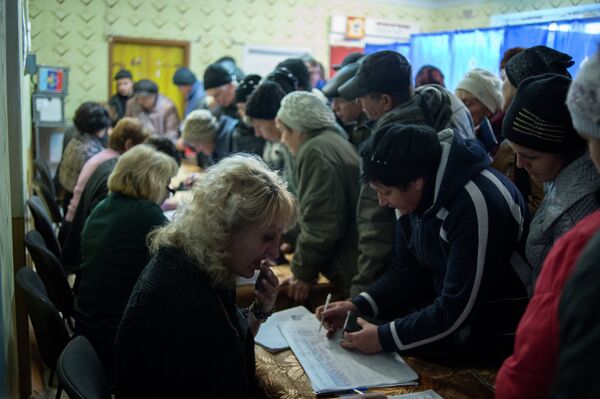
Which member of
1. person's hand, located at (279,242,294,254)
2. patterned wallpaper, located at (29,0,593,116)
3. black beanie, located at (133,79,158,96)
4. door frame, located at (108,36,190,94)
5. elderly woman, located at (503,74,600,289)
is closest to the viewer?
elderly woman, located at (503,74,600,289)

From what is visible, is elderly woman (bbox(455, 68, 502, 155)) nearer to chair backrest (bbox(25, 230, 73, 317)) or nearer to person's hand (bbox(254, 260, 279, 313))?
person's hand (bbox(254, 260, 279, 313))

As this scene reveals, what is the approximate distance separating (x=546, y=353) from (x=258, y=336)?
1071 millimetres

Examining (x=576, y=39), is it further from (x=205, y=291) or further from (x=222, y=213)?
(x=205, y=291)

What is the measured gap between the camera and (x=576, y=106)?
92 centimetres

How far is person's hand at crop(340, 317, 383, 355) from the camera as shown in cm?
166

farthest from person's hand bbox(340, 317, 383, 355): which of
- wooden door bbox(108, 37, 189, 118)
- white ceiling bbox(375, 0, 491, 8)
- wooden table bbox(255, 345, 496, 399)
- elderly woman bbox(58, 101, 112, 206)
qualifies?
white ceiling bbox(375, 0, 491, 8)

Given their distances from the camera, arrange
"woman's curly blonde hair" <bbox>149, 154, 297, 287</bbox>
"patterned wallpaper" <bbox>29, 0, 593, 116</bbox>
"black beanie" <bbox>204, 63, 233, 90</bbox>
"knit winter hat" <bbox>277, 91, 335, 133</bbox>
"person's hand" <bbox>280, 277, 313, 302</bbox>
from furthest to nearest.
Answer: "patterned wallpaper" <bbox>29, 0, 593, 116</bbox> < "black beanie" <bbox>204, 63, 233, 90</bbox> < "knit winter hat" <bbox>277, 91, 335, 133</bbox> < "person's hand" <bbox>280, 277, 313, 302</bbox> < "woman's curly blonde hair" <bbox>149, 154, 297, 287</bbox>

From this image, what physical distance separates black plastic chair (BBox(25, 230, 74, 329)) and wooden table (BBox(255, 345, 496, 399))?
119 cm

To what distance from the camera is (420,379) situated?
1552 mm

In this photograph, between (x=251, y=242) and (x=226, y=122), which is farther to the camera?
(x=226, y=122)

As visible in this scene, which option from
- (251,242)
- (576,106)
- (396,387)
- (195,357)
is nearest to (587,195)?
(576,106)

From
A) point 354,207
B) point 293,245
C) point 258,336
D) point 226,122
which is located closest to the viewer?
point 258,336

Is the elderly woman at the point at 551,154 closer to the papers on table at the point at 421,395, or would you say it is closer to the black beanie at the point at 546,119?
the black beanie at the point at 546,119

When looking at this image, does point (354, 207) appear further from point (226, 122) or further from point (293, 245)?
point (226, 122)
